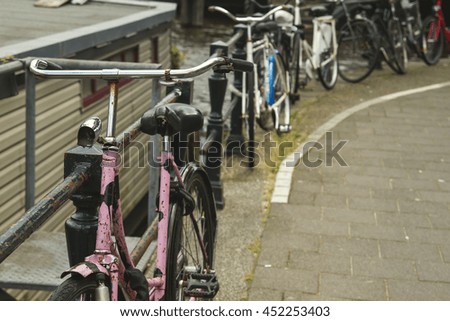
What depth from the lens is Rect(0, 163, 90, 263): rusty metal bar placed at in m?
2.08

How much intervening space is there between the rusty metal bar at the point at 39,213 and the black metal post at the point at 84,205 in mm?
Result: 48

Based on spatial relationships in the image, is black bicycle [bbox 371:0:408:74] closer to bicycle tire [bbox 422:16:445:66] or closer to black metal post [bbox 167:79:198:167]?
bicycle tire [bbox 422:16:445:66]

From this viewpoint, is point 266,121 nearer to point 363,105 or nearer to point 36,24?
point 363,105

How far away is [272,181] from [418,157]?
1.74 meters

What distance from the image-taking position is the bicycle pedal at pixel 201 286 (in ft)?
11.5

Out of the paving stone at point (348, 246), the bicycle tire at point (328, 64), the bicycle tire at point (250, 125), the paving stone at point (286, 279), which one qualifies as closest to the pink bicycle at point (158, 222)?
the paving stone at point (286, 279)

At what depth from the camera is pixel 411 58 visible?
1379cm

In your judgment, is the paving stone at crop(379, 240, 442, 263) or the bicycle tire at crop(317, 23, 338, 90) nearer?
the paving stone at crop(379, 240, 442, 263)

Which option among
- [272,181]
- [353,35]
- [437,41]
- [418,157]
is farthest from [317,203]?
[437,41]

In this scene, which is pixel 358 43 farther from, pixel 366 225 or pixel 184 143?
pixel 184 143

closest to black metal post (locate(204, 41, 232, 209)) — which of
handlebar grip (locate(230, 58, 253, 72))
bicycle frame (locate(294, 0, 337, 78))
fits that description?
handlebar grip (locate(230, 58, 253, 72))

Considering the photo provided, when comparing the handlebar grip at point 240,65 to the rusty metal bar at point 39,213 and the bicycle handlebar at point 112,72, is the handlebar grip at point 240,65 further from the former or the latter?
the rusty metal bar at point 39,213

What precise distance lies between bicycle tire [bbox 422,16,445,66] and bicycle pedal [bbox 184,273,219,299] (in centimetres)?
990

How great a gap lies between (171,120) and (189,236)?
3.23 feet
